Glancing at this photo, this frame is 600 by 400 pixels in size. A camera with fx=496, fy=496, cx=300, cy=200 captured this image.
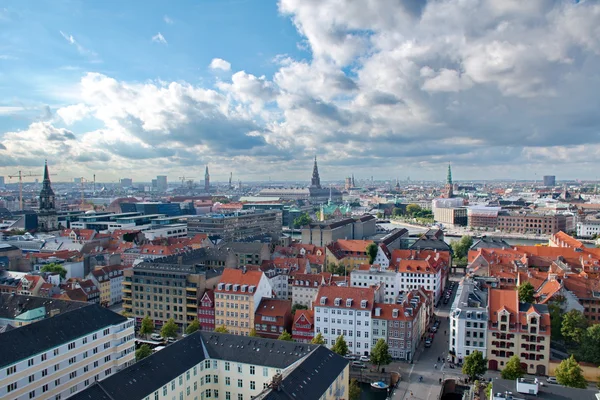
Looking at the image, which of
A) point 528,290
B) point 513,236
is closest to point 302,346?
point 528,290

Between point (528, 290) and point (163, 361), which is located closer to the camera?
point (163, 361)

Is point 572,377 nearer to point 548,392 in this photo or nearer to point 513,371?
point 513,371

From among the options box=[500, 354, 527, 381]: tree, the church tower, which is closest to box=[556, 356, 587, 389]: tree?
box=[500, 354, 527, 381]: tree

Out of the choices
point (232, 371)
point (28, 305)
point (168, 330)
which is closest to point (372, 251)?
point (168, 330)

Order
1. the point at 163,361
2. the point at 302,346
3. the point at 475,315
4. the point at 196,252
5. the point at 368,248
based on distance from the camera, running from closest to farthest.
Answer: the point at 163,361 → the point at 302,346 → the point at 475,315 → the point at 196,252 → the point at 368,248

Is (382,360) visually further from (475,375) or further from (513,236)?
(513,236)

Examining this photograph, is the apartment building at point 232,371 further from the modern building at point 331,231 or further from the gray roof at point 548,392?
the modern building at point 331,231

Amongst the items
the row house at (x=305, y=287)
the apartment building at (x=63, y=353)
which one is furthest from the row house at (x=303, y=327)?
the apartment building at (x=63, y=353)
